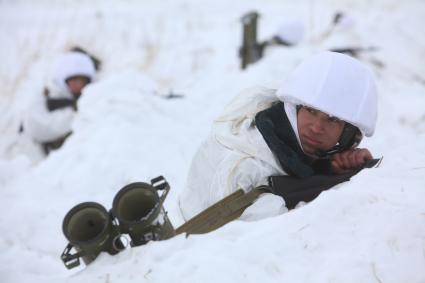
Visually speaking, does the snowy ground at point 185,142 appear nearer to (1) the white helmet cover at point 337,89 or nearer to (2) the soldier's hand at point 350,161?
(2) the soldier's hand at point 350,161

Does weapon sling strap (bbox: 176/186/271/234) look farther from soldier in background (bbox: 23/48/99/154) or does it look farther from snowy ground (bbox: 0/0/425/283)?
soldier in background (bbox: 23/48/99/154)

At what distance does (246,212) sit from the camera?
1633 millimetres

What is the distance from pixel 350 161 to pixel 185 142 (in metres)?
2.37

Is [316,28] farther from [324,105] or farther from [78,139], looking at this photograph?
[324,105]

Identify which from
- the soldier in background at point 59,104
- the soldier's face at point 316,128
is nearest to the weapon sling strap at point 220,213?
the soldier's face at point 316,128

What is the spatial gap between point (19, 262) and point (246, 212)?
1.48 metres

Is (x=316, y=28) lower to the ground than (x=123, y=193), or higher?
lower

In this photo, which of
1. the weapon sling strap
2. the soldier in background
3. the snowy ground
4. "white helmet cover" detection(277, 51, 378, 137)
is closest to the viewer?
the snowy ground

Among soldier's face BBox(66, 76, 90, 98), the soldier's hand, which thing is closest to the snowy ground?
the soldier's hand

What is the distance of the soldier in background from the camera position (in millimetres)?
4617

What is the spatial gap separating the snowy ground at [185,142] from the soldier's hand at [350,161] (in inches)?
4.5

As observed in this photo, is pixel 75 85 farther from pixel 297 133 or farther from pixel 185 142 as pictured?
pixel 297 133

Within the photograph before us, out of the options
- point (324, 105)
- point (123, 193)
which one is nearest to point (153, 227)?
point (123, 193)

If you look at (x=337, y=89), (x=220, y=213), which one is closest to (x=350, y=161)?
(x=337, y=89)
